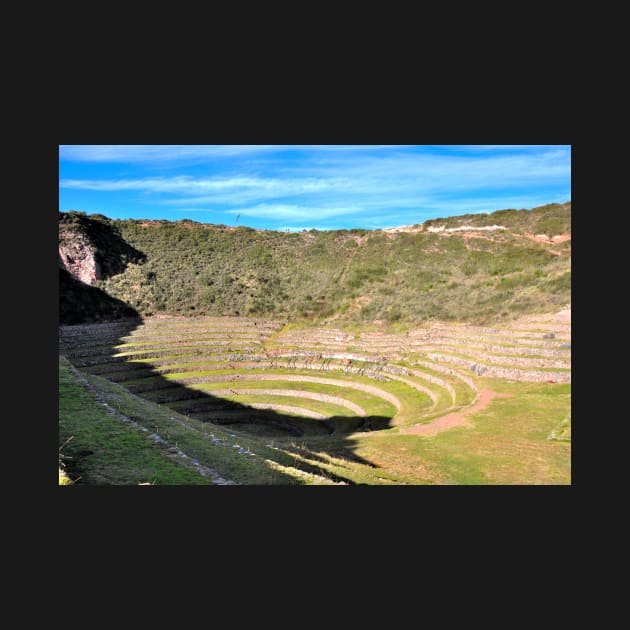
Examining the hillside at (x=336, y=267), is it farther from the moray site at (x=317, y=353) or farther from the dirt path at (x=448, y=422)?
the dirt path at (x=448, y=422)

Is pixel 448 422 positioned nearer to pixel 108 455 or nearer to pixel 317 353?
pixel 108 455

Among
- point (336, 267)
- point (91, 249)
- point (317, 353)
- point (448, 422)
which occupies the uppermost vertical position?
point (91, 249)

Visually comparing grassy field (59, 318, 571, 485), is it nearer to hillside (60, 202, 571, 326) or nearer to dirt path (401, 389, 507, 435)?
dirt path (401, 389, 507, 435)

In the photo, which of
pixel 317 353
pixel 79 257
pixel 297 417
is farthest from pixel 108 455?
pixel 79 257

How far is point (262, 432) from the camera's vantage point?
2422 cm

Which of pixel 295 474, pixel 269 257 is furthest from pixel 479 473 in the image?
pixel 269 257

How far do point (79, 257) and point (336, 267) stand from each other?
2729 centimetres

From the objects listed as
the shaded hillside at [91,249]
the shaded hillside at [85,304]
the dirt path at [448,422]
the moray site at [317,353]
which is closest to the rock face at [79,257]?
the shaded hillside at [91,249]

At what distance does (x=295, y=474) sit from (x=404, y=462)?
182 inches

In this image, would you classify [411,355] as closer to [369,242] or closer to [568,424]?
[568,424]

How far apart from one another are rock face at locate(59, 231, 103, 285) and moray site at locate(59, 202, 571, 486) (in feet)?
0.57

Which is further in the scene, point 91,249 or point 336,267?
point 336,267

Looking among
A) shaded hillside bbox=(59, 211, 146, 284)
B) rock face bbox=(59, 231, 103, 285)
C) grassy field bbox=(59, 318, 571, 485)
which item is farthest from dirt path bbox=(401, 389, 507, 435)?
shaded hillside bbox=(59, 211, 146, 284)

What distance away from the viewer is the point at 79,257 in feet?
151
